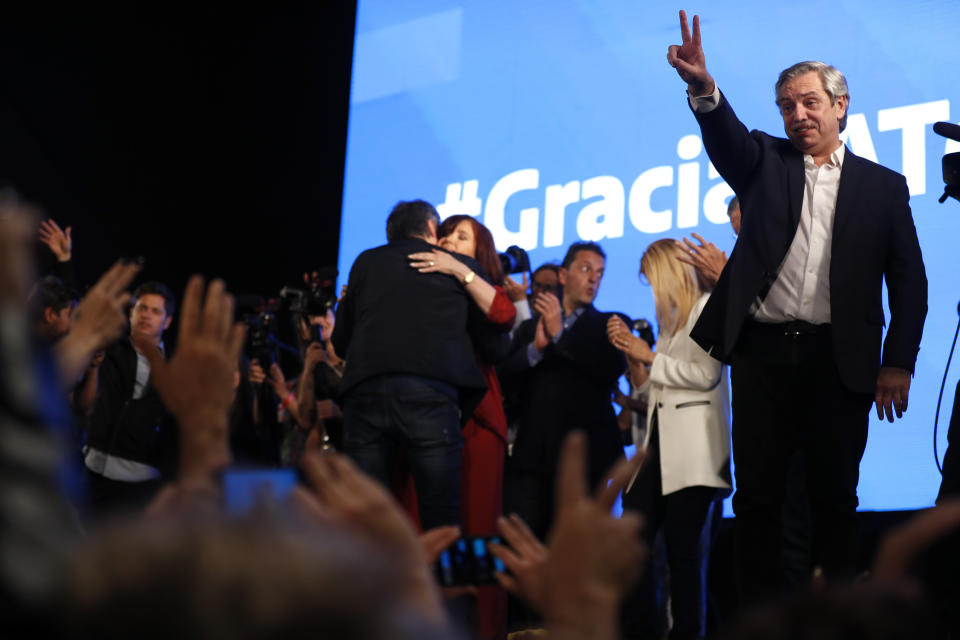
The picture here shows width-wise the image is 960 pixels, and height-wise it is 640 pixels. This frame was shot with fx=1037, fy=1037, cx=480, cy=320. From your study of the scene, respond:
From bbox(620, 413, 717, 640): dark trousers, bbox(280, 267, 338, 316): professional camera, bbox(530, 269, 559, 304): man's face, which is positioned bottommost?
bbox(620, 413, 717, 640): dark trousers

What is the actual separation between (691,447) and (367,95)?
10.2 ft

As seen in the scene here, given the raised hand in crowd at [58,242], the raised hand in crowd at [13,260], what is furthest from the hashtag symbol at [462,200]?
the raised hand in crowd at [13,260]

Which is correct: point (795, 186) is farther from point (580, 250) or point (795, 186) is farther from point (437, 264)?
point (580, 250)

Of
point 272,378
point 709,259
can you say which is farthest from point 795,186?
point 272,378

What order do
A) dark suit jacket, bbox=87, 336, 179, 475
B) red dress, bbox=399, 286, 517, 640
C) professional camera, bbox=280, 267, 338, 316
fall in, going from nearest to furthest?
red dress, bbox=399, 286, 517, 640
dark suit jacket, bbox=87, 336, 179, 475
professional camera, bbox=280, 267, 338, 316

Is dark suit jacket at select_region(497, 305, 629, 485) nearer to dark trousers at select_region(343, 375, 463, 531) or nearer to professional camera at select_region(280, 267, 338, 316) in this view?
dark trousers at select_region(343, 375, 463, 531)

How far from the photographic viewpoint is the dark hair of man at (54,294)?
3.38 m

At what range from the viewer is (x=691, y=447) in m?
2.80

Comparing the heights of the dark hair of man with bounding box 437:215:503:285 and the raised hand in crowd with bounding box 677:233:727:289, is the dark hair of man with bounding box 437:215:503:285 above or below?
above

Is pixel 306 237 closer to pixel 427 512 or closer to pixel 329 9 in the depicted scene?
pixel 329 9

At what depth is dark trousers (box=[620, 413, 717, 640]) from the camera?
9.00 feet

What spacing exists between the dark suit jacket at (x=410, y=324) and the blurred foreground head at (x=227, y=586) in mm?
2290

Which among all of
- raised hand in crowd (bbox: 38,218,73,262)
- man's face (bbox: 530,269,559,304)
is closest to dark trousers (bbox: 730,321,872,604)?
man's face (bbox: 530,269,559,304)

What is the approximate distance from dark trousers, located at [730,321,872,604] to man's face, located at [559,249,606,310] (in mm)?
1162
